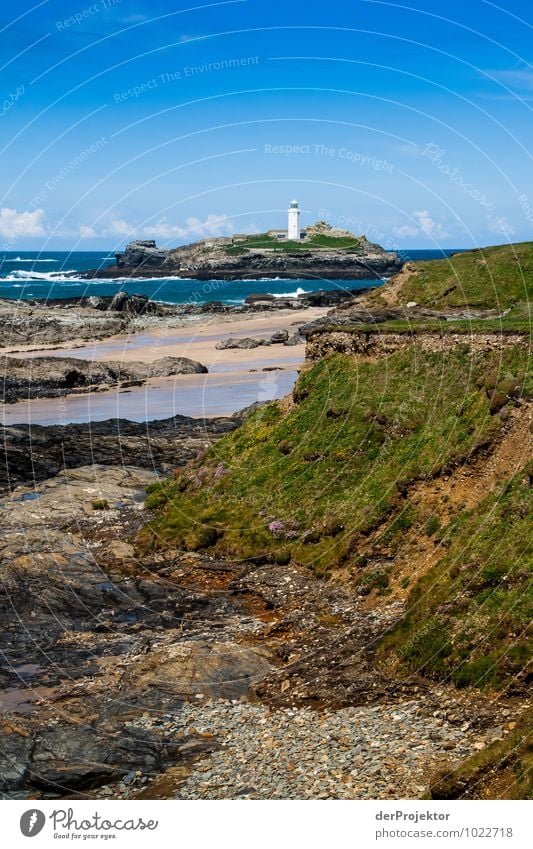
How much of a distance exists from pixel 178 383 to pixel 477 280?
35510 mm

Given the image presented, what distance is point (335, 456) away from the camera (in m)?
35.1

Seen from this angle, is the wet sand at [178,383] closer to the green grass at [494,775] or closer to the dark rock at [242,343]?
the dark rock at [242,343]

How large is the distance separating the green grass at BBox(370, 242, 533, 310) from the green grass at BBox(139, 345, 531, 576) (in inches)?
458

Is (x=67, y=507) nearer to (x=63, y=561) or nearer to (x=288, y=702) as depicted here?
(x=63, y=561)

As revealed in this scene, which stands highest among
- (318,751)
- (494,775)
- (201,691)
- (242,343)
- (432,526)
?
(242,343)

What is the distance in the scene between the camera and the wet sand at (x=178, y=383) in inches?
2687

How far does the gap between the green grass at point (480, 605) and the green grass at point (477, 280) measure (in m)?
22.3

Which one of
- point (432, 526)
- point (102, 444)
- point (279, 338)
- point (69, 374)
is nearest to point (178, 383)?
point (69, 374)

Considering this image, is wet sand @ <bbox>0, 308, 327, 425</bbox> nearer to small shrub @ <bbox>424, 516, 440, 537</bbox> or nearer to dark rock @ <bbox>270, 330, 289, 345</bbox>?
dark rock @ <bbox>270, 330, 289, 345</bbox>

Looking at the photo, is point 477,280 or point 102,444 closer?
point 477,280

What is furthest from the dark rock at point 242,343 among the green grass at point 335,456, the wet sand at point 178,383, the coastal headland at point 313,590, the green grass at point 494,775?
the green grass at point 494,775

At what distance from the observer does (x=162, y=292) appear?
644 ft

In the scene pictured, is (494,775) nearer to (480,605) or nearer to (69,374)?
(480,605)

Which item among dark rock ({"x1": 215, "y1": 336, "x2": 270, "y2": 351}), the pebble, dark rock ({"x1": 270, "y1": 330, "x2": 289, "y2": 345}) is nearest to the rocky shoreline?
the pebble
